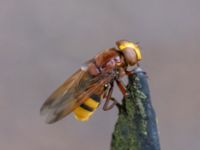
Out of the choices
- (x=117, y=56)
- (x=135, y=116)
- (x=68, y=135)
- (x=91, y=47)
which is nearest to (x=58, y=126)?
(x=68, y=135)

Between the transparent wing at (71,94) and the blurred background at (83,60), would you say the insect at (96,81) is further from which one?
the blurred background at (83,60)

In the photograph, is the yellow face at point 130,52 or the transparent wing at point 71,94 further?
the yellow face at point 130,52

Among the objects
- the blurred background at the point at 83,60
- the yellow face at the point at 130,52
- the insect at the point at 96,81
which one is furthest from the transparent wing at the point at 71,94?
the blurred background at the point at 83,60

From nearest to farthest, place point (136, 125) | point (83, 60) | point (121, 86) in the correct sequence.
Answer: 1. point (136, 125)
2. point (121, 86)
3. point (83, 60)

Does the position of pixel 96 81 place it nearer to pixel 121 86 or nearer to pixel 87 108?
pixel 87 108

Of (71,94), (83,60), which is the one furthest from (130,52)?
(83,60)


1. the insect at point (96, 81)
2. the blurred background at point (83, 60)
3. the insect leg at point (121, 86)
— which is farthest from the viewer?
the blurred background at point (83, 60)

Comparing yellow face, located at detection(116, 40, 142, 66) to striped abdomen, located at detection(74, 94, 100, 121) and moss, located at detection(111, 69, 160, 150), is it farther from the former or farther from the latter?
moss, located at detection(111, 69, 160, 150)
